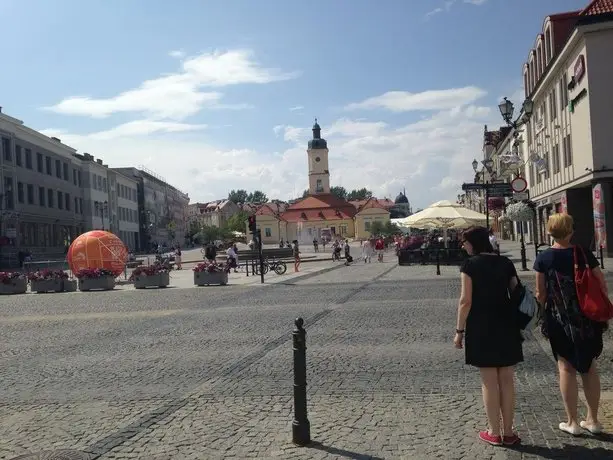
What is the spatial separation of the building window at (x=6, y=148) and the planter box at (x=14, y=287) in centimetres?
3152

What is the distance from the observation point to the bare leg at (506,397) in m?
5.38

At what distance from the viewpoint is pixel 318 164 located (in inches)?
5315

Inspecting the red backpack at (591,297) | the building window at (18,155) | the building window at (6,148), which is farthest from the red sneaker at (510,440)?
the building window at (18,155)

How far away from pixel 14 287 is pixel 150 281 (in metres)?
5.68

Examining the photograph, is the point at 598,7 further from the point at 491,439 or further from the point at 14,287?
the point at 491,439

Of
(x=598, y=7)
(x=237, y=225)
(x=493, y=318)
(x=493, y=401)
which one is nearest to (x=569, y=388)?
(x=493, y=401)

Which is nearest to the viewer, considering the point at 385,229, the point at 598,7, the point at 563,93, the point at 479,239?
the point at 479,239

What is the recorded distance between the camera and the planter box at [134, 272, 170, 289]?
2638 centimetres

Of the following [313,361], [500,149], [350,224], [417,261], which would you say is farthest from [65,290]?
[350,224]

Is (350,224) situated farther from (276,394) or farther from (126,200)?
(276,394)

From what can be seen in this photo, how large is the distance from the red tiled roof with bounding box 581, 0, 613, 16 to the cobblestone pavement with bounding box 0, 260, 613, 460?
2086 cm

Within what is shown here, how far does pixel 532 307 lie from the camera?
527 cm

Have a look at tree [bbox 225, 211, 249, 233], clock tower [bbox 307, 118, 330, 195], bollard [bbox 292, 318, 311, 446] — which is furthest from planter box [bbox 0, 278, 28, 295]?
clock tower [bbox 307, 118, 330, 195]

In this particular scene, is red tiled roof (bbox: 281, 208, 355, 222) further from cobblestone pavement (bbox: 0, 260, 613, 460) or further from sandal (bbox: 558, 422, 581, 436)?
sandal (bbox: 558, 422, 581, 436)
